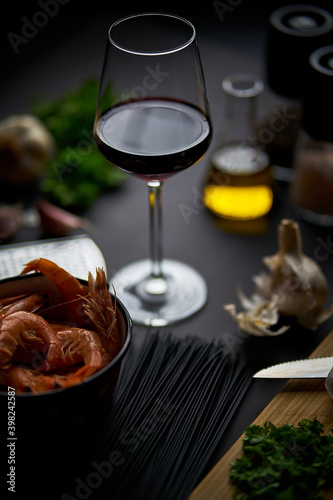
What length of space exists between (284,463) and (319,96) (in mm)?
732

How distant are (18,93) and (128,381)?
1019 millimetres

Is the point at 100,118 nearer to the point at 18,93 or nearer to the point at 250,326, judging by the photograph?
the point at 250,326

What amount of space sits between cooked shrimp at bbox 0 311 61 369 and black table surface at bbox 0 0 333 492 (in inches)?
11.3

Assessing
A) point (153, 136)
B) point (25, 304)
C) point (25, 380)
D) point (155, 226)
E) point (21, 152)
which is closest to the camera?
point (25, 380)

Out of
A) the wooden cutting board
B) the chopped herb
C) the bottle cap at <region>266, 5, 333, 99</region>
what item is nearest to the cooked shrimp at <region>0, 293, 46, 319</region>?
the wooden cutting board

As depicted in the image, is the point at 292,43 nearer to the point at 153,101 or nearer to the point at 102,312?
the point at 153,101

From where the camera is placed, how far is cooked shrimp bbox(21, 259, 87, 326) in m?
1.05

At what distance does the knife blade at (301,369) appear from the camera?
43.5 inches

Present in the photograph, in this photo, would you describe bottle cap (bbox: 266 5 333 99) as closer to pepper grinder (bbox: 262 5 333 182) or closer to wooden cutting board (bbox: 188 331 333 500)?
pepper grinder (bbox: 262 5 333 182)

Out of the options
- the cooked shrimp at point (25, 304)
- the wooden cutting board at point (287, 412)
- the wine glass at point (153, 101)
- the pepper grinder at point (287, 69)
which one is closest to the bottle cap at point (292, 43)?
the pepper grinder at point (287, 69)

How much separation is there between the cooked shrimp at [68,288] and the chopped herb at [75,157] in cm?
48

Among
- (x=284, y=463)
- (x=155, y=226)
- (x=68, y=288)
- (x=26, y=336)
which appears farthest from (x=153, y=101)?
(x=284, y=463)

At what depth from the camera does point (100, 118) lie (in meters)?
1.15

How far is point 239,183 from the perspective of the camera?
147 cm
